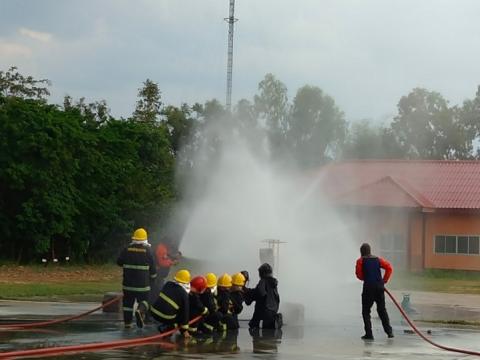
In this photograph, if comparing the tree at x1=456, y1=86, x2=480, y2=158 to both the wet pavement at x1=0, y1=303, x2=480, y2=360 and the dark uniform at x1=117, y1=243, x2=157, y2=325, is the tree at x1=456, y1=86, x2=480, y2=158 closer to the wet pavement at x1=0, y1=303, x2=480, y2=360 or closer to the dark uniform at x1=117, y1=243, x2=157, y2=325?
the wet pavement at x1=0, y1=303, x2=480, y2=360

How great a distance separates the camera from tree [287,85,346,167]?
6269 cm

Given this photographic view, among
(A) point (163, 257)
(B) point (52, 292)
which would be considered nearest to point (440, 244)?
(B) point (52, 292)

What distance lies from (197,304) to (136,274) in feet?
4.00

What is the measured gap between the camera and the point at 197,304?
14.6 m

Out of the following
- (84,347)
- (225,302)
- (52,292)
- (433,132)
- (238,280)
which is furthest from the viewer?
(433,132)

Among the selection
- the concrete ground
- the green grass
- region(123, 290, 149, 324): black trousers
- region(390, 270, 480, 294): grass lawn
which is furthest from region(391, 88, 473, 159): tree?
region(123, 290, 149, 324): black trousers

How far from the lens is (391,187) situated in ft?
154

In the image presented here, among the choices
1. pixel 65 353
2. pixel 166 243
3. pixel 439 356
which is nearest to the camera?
pixel 65 353

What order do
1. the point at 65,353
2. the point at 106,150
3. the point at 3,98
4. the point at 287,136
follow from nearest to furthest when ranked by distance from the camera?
the point at 65,353
the point at 3,98
the point at 106,150
the point at 287,136

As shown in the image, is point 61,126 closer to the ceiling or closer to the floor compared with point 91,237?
A: closer to the ceiling

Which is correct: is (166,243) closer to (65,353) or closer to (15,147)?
(65,353)

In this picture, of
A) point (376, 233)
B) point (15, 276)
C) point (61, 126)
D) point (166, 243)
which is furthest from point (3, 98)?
point (166, 243)

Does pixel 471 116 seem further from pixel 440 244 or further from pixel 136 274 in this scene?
pixel 136 274

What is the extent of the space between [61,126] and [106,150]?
473cm
